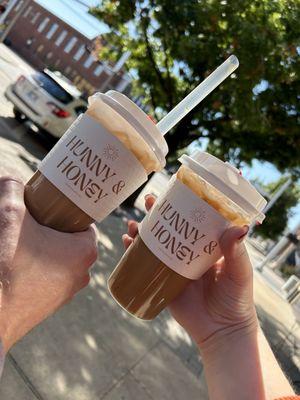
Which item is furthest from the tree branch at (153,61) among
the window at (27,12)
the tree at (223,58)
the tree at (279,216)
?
the window at (27,12)

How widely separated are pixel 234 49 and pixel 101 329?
5.48 meters

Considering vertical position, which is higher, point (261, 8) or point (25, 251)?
point (261, 8)

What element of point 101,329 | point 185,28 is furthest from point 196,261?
point 185,28

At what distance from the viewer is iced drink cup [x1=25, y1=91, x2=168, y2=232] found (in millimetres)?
1527

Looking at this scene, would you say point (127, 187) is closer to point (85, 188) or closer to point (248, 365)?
point (85, 188)

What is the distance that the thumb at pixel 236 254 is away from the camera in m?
1.66

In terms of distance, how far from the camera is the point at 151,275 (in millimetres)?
1738

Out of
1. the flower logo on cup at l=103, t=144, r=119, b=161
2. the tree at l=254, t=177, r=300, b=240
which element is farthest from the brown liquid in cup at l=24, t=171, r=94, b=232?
the tree at l=254, t=177, r=300, b=240

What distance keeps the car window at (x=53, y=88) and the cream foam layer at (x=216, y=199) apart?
30.6 feet

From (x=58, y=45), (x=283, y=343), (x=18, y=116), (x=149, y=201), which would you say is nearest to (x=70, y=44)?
(x=58, y=45)

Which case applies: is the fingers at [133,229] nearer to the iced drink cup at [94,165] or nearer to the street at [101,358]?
the iced drink cup at [94,165]

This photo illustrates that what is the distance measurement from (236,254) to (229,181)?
12.5 inches

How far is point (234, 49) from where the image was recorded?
25.6 ft

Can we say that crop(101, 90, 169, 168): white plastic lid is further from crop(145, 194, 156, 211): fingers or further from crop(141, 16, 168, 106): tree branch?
crop(141, 16, 168, 106): tree branch
